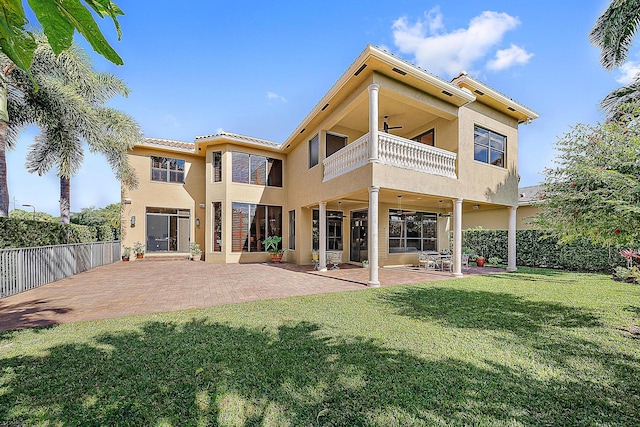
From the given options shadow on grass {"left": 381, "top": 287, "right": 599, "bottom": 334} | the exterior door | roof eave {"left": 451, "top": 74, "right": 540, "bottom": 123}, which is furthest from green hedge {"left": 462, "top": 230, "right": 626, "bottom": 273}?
the exterior door

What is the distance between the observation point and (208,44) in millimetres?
10148

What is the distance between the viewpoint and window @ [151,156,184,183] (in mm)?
17547

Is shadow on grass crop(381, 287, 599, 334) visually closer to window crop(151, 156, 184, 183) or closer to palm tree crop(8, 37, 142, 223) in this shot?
palm tree crop(8, 37, 142, 223)

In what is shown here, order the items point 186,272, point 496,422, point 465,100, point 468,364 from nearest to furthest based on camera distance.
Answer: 1. point 496,422
2. point 468,364
3. point 465,100
4. point 186,272

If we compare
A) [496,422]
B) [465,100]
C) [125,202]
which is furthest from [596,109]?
[125,202]

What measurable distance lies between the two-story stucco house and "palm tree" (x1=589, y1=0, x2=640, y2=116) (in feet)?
12.0

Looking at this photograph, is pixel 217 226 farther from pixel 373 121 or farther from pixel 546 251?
pixel 546 251

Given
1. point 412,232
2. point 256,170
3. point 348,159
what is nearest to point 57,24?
point 348,159

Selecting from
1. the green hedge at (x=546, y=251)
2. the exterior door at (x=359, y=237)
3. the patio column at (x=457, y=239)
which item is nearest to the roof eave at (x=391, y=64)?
the patio column at (x=457, y=239)

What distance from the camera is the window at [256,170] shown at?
53.7ft

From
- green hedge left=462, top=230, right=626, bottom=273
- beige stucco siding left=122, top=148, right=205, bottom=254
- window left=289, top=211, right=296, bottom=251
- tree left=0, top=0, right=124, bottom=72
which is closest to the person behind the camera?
tree left=0, top=0, right=124, bottom=72

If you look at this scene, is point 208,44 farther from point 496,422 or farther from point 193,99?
point 496,422

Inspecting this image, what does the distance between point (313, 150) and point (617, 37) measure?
1340 cm

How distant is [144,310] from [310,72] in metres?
10.7
